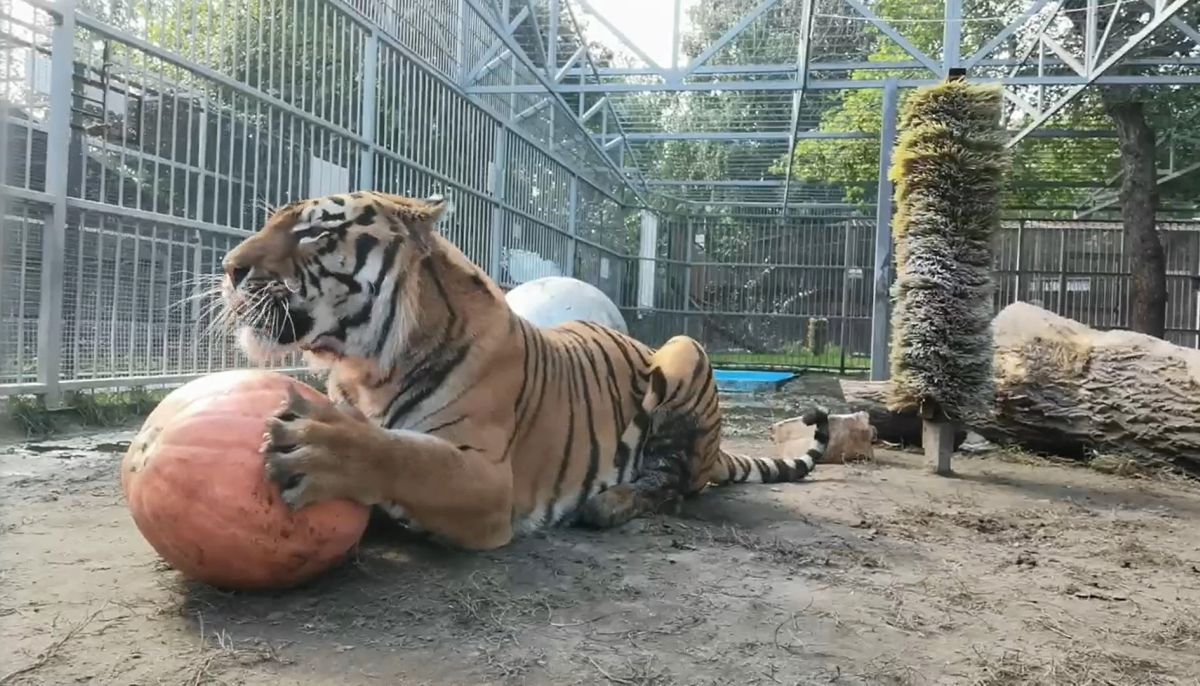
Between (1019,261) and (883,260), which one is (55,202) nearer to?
(883,260)

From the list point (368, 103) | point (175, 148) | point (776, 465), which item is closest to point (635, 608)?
point (776, 465)

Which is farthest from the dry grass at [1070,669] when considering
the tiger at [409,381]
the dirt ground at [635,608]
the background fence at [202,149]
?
the background fence at [202,149]

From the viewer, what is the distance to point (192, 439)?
2.38 metres

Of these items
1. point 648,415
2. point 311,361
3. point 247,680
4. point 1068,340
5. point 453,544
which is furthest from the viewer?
point 1068,340

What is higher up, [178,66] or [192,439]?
[178,66]

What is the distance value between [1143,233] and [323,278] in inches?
498

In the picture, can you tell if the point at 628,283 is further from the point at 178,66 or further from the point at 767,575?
the point at 767,575

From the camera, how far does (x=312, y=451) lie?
2430mm

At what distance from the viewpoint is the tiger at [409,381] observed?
255 centimetres

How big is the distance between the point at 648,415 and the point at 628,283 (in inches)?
577

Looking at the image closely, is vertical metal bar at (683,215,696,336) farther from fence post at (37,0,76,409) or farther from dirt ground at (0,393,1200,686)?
dirt ground at (0,393,1200,686)

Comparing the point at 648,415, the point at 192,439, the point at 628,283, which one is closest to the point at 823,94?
the point at 628,283

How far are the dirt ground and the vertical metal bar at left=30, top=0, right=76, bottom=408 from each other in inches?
67.5

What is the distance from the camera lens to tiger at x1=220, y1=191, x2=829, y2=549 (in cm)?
255
